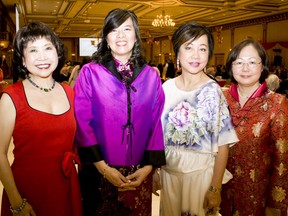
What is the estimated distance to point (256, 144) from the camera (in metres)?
1.84

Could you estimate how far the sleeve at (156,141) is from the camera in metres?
1.67

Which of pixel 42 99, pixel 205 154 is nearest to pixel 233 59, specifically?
pixel 205 154

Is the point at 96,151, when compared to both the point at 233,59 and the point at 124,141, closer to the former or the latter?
the point at 124,141

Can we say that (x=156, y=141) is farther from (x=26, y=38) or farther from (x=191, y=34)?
(x=26, y=38)

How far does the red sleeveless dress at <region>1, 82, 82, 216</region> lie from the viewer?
1.48 meters

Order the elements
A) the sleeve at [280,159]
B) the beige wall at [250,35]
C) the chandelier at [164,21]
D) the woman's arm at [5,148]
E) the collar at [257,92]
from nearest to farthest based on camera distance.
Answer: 1. the woman's arm at [5,148]
2. the sleeve at [280,159]
3. the collar at [257,92]
4. the chandelier at [164,21]
5. the beige wall at [250,35]

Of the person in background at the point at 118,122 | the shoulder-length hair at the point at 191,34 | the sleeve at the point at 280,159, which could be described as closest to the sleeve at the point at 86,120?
the person in background at the point at 118,122

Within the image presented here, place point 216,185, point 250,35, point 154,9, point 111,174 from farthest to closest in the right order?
point 250,35
point 154,9
point 216,185
point 111,174

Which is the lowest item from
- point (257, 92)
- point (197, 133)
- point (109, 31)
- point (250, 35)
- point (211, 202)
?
point (211, 202)

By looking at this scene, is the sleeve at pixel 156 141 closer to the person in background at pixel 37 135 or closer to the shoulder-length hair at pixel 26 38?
the person in background at pixel 37 135

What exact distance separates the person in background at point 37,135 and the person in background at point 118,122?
9 cm

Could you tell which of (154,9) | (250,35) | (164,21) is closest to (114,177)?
(164,21)

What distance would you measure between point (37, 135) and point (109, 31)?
2.02 ft

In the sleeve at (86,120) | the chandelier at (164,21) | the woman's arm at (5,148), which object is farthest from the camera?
the chandelier at (164,21)
